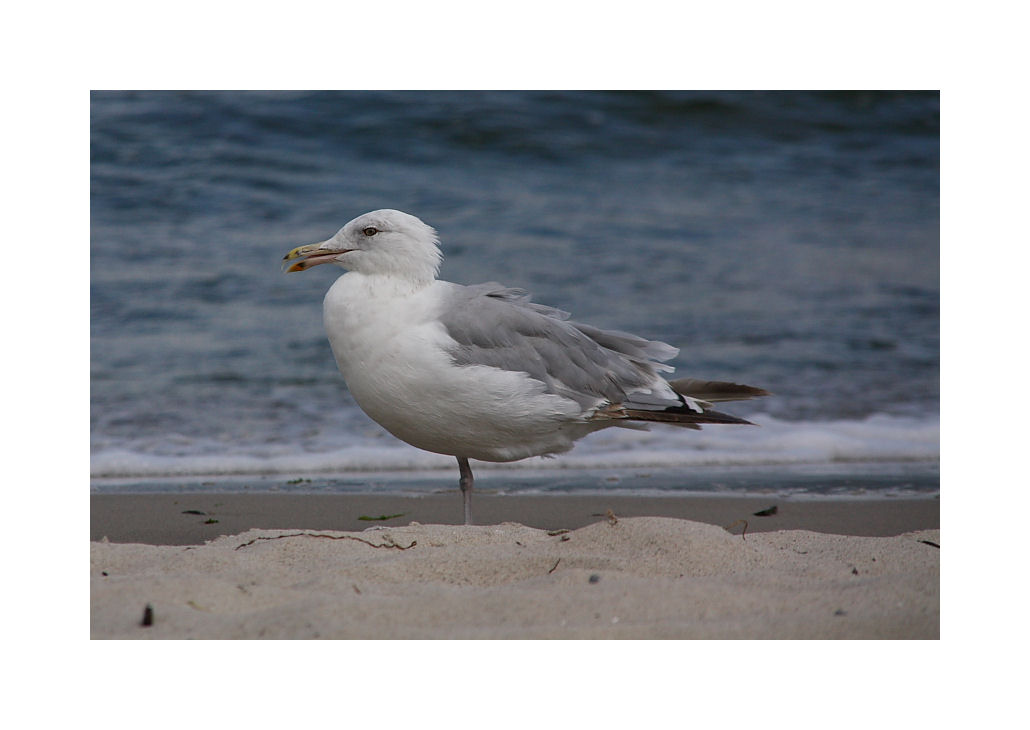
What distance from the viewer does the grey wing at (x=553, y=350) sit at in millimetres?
3877

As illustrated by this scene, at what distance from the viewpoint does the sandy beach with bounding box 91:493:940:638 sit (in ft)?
9.43

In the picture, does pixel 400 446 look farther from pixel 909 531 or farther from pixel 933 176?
pixel 933 176

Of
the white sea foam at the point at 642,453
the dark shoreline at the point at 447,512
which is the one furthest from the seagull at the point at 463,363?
the white sea foam at the point at 642,453

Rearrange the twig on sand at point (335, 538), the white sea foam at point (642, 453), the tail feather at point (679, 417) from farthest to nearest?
the white sea foam at point (642, 453), the tail feather at point (679, 417), the twig on sand at point (335, 538)

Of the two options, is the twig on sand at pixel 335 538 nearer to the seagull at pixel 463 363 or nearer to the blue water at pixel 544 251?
the seagull at pixel 463 363

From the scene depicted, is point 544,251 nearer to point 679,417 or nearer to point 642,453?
point 642,453

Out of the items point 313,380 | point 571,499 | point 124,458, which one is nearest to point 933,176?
point 571,499

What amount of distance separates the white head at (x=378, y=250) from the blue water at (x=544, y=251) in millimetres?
1614

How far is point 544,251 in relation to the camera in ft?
24.4

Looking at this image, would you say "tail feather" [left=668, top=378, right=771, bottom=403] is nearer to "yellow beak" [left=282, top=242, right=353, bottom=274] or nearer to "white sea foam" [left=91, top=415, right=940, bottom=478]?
"white sea foam" [left=91, top=415, right=940, bottom=478]

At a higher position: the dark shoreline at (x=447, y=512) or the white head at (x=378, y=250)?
the white head at (x=378, y=250)

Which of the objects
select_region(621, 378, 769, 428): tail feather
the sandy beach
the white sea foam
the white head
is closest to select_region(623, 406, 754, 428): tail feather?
select_region(621, 378, 769, 428): tail feather

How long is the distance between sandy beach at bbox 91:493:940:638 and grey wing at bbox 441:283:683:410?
0.56 meters
